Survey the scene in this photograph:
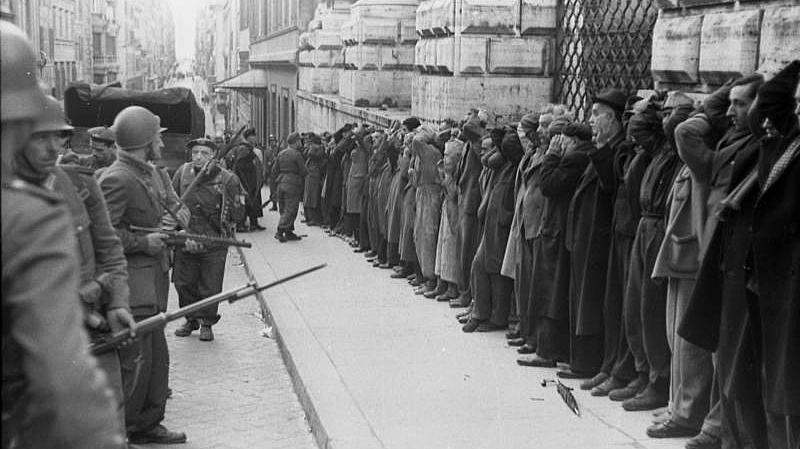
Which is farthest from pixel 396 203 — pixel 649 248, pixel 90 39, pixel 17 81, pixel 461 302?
pixel 90 39

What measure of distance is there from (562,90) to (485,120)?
2.38 m

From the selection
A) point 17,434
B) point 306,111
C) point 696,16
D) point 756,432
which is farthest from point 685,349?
point 306,111

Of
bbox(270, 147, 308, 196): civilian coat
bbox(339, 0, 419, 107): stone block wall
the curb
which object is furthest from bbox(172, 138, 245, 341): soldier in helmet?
bbox(339, 0, 419, 107): stone block wall

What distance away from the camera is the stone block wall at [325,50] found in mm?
24578

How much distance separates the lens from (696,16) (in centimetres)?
750

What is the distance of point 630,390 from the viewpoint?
682 centimetres

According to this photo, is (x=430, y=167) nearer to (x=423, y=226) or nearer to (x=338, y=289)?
(x=423, y=226)

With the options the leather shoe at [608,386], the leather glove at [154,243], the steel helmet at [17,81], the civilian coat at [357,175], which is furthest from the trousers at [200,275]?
the steel helmet at [17,81]

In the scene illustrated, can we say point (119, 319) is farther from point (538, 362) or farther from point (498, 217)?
point (498, 217)

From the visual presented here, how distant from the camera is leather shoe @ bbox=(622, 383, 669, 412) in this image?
6594mm

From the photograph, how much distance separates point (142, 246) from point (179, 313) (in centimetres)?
225

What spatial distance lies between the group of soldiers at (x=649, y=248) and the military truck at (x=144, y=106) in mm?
6862

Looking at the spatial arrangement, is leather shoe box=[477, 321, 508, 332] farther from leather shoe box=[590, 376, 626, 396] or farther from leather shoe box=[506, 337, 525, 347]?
leather shoe box=[590, 376, 626, 396]

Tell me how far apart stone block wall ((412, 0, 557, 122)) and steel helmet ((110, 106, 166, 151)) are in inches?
255
